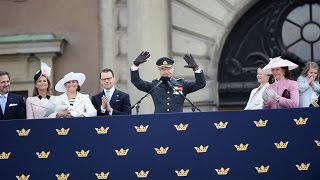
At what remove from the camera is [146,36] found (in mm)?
15094

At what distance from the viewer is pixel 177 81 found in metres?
10.7

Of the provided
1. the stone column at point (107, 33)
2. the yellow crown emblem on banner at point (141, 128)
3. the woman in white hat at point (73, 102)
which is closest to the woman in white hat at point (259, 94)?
the yellow crown emblem on banner at point (141, 128)

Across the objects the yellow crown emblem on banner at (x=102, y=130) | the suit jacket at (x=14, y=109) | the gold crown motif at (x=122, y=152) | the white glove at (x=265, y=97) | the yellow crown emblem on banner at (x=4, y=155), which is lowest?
the yellow crown emblem on banner at (x=4, y=155)

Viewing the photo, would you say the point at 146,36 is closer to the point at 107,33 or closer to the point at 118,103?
the point at 107,33

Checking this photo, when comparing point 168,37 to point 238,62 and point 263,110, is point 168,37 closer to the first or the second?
point 238,62

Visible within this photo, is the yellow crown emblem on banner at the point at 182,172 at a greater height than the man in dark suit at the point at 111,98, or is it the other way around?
the man in dark suit at the point at 111,98

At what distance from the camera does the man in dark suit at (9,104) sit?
35.0 feet

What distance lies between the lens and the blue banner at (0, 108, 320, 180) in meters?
9.70

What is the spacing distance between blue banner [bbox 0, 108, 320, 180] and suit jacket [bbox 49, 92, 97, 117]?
21.1 inches

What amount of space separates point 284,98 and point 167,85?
1.40m

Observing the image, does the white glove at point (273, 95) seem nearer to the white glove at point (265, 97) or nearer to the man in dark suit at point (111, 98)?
the white glove at point (265, 97)

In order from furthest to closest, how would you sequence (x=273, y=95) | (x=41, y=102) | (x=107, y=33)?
(x=107, y=33), (x=41, y=102), (x=273, y=95)

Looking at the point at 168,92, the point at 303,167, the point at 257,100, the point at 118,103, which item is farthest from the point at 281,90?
the point at 118,103

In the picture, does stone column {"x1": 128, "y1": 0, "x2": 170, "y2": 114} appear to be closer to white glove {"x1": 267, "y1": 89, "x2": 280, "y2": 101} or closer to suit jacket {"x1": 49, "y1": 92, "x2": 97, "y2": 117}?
suit jacket {"x1": 49, "y1": 92, "x2": 97, "y2": 117}
